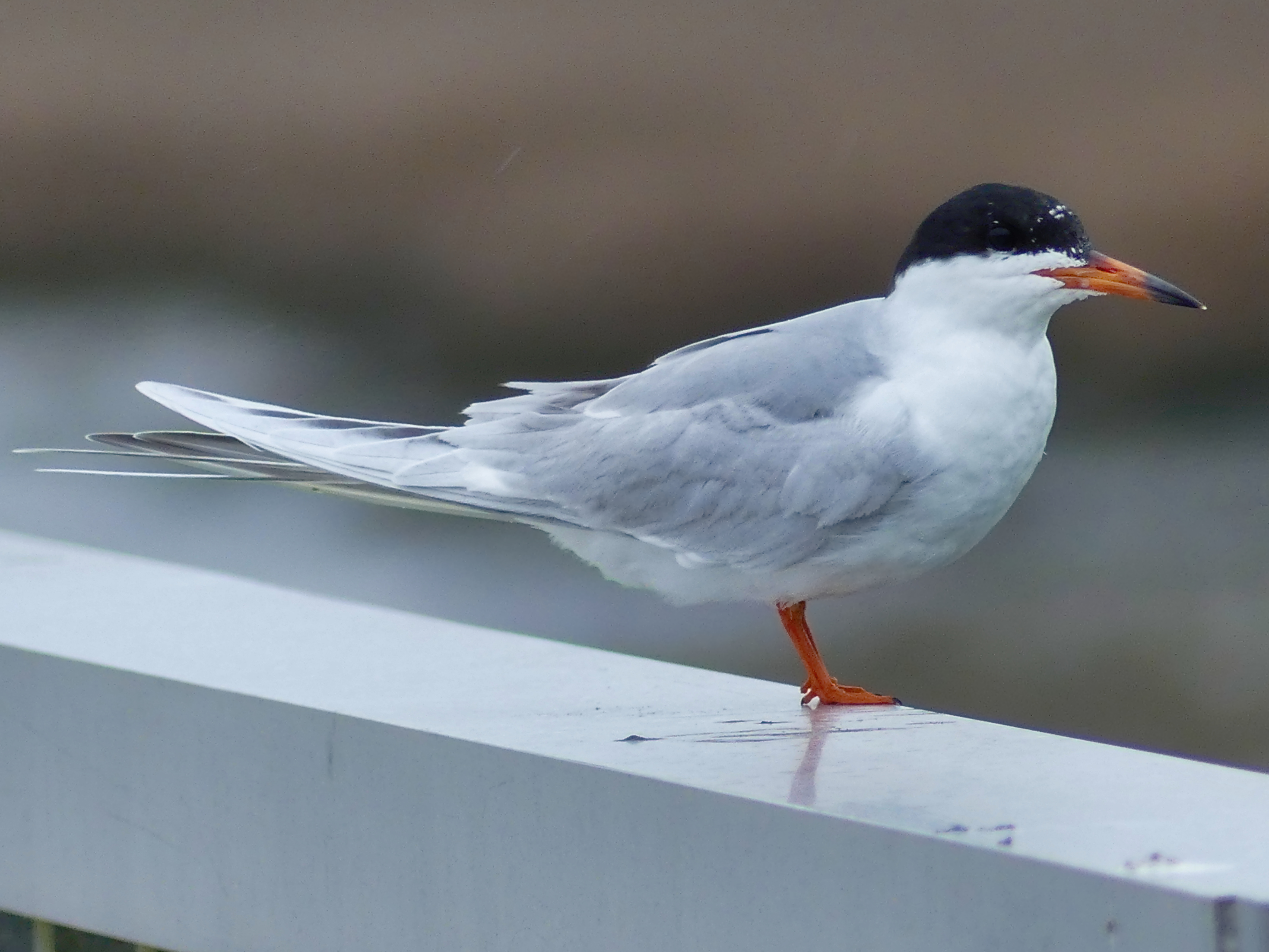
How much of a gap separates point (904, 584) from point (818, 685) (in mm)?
4919

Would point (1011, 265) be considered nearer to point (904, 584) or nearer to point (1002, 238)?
point (1002, 238)

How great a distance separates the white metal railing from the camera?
66.5 inches

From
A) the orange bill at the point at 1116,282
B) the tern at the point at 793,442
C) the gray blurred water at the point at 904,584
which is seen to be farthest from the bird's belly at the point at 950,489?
the gray blurred water at the point at 904,584

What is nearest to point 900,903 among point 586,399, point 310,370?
point 586,399

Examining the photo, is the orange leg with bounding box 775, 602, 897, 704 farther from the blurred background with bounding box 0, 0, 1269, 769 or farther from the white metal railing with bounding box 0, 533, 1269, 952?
the blurred background with bounding box 0, 0, 1269, 769

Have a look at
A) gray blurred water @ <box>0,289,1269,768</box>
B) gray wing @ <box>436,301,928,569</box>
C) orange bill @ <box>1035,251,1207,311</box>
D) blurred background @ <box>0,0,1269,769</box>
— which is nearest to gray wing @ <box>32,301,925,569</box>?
gray wing @ <box>436,301,928,569</box>

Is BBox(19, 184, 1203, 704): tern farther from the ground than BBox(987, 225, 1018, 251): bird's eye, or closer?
closer

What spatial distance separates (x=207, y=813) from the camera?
216 centimetres

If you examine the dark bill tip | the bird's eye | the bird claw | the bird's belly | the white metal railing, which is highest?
the bird's eye

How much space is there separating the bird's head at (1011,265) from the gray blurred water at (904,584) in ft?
12.1

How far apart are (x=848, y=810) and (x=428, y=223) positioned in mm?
8703

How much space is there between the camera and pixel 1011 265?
242 centimetres

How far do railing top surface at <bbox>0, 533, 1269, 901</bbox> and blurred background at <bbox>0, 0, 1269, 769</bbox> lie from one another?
13.5 feet

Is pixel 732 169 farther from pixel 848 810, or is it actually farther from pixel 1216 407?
pixel 848 810
